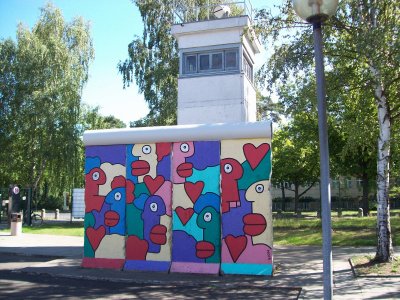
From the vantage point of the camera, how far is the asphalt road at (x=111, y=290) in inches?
353

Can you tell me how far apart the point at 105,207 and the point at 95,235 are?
82 centimetres

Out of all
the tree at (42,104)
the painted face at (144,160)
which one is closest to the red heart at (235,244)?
the painted face at (144,160)

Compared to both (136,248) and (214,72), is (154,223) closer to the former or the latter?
(136,248)

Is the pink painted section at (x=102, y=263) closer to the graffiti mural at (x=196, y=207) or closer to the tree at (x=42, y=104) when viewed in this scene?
the graffiti mural at (x=196, y=207)

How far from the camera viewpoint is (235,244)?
11.4m

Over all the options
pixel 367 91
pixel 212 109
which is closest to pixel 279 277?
pixel 367 91

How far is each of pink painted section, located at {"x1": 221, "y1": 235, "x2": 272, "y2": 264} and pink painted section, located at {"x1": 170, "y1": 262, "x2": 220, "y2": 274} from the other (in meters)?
0.33

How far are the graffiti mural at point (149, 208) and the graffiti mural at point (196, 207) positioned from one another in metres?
0.23

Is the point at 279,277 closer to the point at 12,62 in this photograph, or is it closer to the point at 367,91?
the point at 367,91

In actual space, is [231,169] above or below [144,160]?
below

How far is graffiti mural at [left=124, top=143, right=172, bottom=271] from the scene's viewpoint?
39.3 ft

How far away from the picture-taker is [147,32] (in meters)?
31.5

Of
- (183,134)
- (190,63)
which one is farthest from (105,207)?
(190,63)

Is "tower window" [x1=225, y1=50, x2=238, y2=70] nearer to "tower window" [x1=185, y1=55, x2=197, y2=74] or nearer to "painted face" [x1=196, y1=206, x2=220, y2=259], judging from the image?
"tower window" [x1=185, y1=55, x2=197, y2=74]
